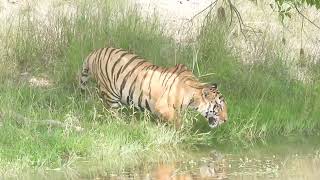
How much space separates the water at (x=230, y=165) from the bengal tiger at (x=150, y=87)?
0.61m

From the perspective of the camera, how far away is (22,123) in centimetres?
1073

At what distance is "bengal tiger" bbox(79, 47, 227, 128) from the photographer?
1151 cm

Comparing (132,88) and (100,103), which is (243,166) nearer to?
(132,88)

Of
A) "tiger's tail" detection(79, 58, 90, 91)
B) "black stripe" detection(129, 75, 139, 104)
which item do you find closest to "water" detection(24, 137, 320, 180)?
"black stripe" detection(129, 75, 139, 104)

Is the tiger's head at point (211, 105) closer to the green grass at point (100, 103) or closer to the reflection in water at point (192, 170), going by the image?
the green grass at point (100, 103)

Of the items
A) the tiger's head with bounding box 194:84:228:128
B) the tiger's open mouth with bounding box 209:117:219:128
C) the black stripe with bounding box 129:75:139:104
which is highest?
the black stripe with bounding box 129:75:139:104

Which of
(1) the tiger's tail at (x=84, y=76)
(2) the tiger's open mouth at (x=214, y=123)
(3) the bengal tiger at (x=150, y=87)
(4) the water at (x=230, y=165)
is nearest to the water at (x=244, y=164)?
(4) the water at (x=230, y=165)

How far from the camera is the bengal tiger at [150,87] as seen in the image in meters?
11.5

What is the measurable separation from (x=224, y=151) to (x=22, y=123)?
2478 millimetres

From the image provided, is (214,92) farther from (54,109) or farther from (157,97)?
(54,109)

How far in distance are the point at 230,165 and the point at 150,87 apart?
87.8 inches

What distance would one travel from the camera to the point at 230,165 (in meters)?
9.96

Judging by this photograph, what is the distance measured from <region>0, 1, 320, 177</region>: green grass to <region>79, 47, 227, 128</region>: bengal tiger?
180 millimetres

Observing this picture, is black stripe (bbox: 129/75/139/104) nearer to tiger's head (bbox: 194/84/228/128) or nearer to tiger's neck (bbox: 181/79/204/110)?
tiger's neck (bbox: 181/79/204/110)
